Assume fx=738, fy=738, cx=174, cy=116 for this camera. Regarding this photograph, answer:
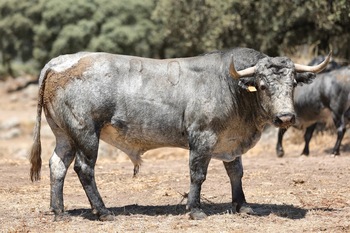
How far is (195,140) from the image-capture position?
870cm

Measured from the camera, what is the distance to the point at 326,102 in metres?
17.3

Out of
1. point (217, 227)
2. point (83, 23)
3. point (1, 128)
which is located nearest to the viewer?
point (217, 227)

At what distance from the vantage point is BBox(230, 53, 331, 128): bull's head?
8.19 meters

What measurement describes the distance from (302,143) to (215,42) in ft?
17.3

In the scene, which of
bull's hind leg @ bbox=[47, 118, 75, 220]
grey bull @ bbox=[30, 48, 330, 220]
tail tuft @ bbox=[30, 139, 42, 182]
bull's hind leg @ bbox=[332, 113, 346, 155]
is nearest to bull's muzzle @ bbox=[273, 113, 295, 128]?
grey bull @ bbox=[30, 48, 330, 220]

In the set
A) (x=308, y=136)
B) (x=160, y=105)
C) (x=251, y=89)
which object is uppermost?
(x=251, y=89)

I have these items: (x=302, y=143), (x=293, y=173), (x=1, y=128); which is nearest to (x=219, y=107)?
(x=293, y=173)

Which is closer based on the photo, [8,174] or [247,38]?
[8,174]

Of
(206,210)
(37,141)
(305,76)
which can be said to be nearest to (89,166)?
(37,141)

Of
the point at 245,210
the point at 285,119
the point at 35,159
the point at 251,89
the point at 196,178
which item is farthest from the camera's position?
the point at 35,159

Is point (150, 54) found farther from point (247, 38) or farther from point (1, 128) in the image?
point (247, 38)

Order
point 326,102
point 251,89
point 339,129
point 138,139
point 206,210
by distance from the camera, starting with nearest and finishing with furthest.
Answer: point 251,89
point 138,139
point 206,210
point 339,129
point 326,102

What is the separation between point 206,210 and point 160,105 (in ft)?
5.13

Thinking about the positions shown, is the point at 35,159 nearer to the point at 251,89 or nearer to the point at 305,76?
the point at 251,89
